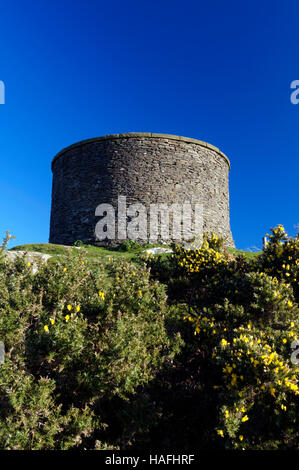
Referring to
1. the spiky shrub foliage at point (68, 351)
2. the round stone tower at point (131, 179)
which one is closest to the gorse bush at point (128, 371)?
the spiky shrub foliage at point (68, 351)

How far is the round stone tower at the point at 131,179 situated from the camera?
1672cm

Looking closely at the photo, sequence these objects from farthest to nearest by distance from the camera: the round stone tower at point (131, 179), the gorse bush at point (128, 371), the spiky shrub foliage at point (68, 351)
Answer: the round stone tower at point (131, 179) < the gorse bush at point (128, 371) < the spiky shrub foliage at point (68, 351)

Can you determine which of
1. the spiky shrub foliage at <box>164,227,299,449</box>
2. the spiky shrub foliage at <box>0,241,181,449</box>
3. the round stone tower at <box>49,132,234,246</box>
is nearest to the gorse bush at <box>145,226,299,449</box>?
the spiky shrub foliage at <box>164,227,299,449</box>

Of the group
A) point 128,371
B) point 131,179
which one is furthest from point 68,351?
point 131,179

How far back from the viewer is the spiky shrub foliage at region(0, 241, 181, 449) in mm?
3166

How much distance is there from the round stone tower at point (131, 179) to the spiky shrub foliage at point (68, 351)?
38.4 feet

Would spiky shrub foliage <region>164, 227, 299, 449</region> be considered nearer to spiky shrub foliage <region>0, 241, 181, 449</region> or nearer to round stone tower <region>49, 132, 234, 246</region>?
spiky shrub foliage <region>0, 241, 181, 449</region>

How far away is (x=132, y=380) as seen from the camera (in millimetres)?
3744

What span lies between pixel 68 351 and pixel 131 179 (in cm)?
1390

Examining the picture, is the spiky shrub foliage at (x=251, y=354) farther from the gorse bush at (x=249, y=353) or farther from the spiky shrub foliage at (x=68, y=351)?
the spiky shrub foliage at (x=68, y=351)

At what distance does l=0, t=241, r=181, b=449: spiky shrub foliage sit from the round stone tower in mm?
11697

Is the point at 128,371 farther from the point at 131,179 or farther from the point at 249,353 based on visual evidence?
the point at 131,179

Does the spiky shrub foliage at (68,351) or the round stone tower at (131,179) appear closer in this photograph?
the spiky shrub foliage at (68,351)
